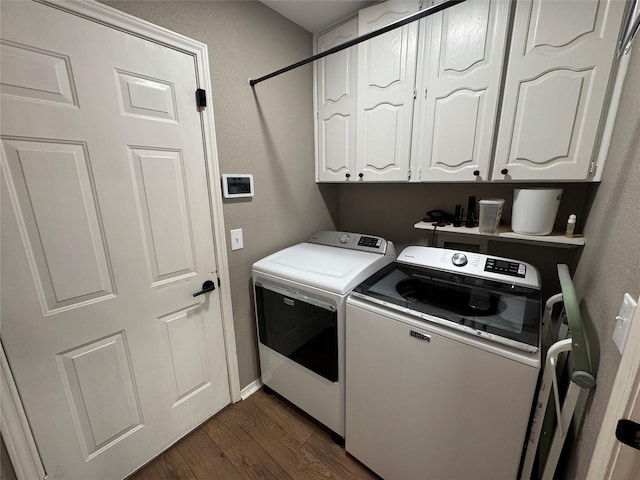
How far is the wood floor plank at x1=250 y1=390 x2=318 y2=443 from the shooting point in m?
1.62

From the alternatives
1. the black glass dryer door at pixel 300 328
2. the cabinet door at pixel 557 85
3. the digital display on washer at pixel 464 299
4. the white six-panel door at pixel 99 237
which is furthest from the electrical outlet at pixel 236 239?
the cabinet door at pixel 557 85

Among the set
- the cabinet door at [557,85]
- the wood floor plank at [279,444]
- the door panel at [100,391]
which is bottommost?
the wood floor plank at [279,444]

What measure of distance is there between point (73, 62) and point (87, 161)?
0.37 metres

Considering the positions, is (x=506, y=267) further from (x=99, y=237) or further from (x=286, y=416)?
(x=99, y=237)

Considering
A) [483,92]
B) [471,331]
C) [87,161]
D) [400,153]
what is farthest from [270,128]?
[471,331]

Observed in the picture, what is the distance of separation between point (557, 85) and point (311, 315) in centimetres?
154

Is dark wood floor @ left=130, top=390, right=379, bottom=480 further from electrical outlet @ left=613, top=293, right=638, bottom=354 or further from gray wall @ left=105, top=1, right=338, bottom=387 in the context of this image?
electrical outlet @ left=613, top=293, right=638, bottom=354

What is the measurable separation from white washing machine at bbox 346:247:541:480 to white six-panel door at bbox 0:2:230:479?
100cm

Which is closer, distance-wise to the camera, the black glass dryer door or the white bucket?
the white bucket

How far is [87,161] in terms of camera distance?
1.06 metres

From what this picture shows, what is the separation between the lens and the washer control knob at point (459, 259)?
1406 mm

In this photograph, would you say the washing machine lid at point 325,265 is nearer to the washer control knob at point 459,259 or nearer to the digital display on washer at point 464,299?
the digital display on washer at point 464,299

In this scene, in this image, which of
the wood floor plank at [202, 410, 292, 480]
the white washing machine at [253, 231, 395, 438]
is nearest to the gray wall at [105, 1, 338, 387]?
the white washing machine at [253, 231, 395, 438]

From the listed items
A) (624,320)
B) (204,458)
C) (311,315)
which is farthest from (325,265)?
(204,458)
